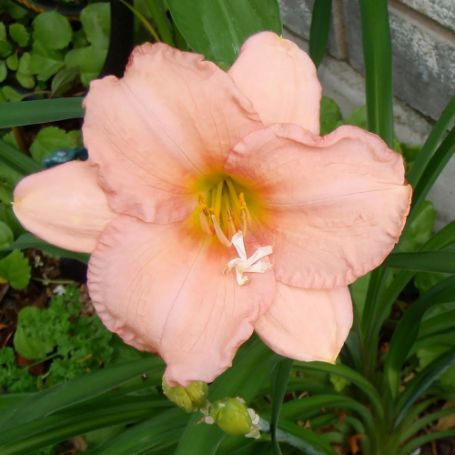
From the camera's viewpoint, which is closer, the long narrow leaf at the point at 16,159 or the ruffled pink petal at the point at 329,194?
the ruffled pink petal at the point at 329,194

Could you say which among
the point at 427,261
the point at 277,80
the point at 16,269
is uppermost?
the point at 277,80

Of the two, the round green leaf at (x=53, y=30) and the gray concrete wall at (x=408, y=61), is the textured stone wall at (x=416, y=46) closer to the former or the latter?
the gray concrete wall at (x=408, y=61)

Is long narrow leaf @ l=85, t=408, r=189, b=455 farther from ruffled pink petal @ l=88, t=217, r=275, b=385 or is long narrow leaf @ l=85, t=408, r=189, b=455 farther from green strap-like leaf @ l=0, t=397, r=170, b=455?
ruffled pink petal @ l=88, t=217, r=275, b=385

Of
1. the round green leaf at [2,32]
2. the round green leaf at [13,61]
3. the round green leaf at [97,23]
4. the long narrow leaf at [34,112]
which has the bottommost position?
the round green leaf at [13,61]

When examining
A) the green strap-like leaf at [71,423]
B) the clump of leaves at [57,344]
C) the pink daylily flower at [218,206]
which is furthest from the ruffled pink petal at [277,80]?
the clump of leaves at [57,344]

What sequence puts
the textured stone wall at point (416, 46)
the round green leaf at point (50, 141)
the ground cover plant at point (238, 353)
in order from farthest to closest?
the round green leaf at point (50, 141) → the textured stone wall at point (416, 46) → the ground cover plant at point (238, 353)

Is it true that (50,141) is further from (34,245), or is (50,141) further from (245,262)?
(245,262)

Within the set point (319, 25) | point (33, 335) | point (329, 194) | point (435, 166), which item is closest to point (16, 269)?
point (33, 335)
